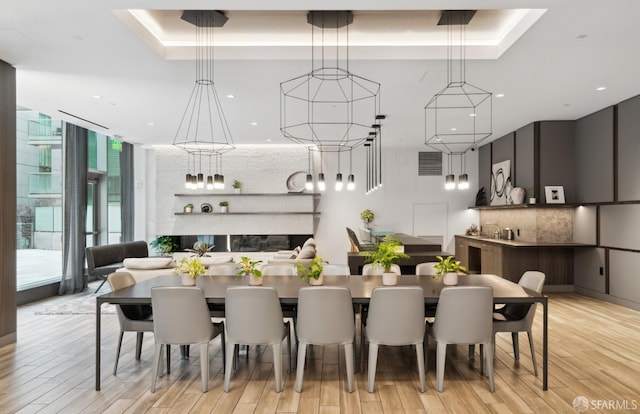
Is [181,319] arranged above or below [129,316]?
above

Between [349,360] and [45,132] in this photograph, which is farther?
[45,132]

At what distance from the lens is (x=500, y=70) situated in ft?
15.9

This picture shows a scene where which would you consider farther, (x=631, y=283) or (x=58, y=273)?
(x=58, y=273)

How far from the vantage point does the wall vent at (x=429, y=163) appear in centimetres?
1052

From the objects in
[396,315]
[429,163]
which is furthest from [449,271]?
[429,163]

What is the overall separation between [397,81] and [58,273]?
702cm

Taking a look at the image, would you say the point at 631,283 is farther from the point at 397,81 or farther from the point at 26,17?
the point at 26,17

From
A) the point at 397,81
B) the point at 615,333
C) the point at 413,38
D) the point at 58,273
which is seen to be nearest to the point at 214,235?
the point at 58,273

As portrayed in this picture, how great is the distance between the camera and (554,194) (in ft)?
24.2

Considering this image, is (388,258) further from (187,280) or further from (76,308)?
(76,308)

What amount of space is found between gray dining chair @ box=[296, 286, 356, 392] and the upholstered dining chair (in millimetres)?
1408

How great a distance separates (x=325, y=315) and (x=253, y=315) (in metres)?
0.57

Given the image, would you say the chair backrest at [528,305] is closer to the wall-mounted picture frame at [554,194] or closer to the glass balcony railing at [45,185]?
the wall-mounted picture frame at [554,194]

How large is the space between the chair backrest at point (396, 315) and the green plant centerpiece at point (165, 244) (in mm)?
7717
